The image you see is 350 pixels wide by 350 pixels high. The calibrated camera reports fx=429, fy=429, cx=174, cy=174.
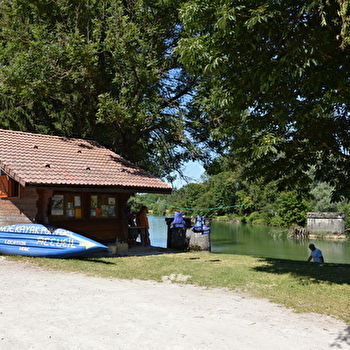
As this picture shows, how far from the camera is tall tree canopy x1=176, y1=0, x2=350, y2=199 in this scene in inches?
345

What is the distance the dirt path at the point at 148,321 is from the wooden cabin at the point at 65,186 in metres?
5.44


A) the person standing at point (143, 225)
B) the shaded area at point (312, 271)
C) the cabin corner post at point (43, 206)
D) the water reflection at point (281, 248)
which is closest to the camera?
the shaded area at point (312, 271)

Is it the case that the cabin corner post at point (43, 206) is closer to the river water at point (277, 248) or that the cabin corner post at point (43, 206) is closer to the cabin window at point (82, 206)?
the cabin window at point (82, 206)

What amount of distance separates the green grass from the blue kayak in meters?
0.38

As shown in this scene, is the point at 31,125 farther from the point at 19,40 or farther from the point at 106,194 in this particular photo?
the point at 106,194

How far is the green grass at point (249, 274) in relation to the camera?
833 cm

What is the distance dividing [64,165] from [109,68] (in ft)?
22.8

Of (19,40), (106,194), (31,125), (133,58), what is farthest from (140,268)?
(31,125)

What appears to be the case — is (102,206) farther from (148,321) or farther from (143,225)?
(148,321)

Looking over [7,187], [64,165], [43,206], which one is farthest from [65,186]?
[7,187]

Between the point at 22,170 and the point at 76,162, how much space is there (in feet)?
9.14

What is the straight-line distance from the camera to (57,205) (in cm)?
1491

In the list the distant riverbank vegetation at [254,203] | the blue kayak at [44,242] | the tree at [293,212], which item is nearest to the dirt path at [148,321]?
the blue kayak at [44,242]

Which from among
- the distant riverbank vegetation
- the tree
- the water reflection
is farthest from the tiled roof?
the tree
